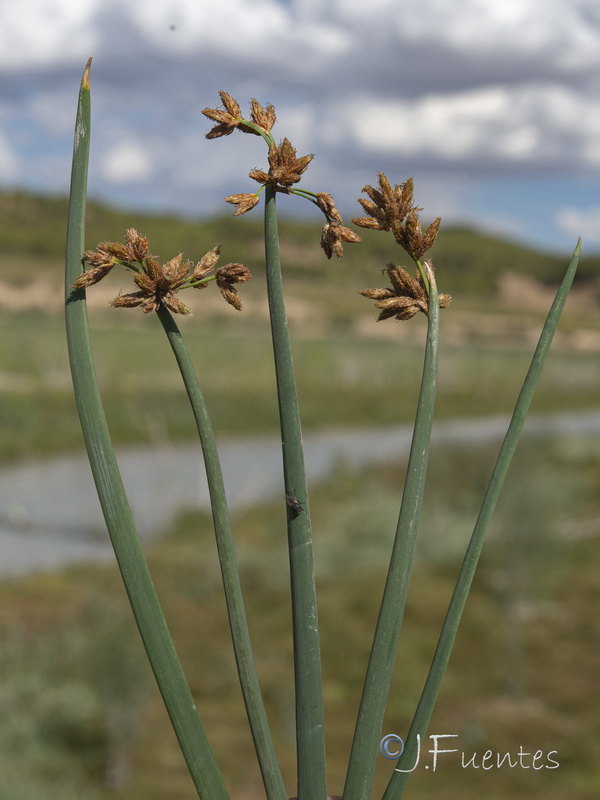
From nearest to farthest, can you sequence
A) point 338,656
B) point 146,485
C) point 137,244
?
point 137,244 → point 338,656 → point 146,485

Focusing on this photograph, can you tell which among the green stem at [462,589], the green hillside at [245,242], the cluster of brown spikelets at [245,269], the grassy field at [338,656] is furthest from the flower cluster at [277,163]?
the green hillside at [245,242]

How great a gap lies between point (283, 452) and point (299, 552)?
0.14 feet

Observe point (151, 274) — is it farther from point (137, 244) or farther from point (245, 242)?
point (245, 242)

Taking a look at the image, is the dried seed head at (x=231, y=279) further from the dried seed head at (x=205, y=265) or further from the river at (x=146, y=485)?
the river at (x=146, y=485)

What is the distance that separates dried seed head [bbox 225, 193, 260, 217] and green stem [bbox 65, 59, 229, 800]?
0.21ft

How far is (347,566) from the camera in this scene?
782cm

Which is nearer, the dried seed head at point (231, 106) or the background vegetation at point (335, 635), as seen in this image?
the dried seed head at point (231, 106)

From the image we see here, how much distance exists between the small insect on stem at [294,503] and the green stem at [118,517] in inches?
2.5

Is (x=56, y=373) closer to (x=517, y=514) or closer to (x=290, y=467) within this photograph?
(x=517, y=514)

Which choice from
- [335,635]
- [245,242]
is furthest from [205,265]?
[245,242]

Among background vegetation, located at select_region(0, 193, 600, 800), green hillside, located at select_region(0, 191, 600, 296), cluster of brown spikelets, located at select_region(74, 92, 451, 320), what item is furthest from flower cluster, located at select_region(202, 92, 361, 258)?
green hillside, located at select_region(0, 191, 600, 296)

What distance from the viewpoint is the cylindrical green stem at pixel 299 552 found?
0.42m

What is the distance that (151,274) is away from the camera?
41cm

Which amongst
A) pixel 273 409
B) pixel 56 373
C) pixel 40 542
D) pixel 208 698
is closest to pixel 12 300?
pixel 56 373
